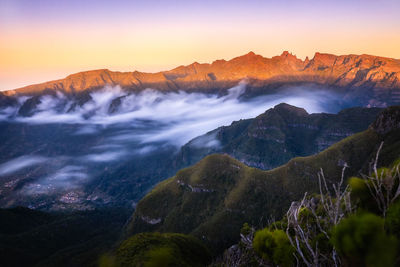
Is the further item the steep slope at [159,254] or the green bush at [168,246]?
the green bush at [168,246]

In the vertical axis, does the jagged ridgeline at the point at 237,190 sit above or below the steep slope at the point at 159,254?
below

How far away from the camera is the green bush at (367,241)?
3.32 m

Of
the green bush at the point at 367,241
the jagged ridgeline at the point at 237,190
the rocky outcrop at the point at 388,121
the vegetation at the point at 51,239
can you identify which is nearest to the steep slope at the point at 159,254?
the green bush at the point at 367,241

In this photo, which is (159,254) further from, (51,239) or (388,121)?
(51,239)

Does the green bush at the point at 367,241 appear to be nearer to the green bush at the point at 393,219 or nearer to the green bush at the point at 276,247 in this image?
the green bush at the point at 393,219

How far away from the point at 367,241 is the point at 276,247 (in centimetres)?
358

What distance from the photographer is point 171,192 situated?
136375 millimetres

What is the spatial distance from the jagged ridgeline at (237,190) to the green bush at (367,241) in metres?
98.3

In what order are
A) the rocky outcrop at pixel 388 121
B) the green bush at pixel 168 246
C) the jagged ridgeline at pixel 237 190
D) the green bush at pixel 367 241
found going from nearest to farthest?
the green bush at pixel 367 241
the green bush at pixel 168 246
the jagged ridgeline at pixel 237 190
the rocky outcrop at pixel 388 121

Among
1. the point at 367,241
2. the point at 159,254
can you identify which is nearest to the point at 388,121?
the point at 367,241

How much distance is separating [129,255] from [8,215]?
161 m

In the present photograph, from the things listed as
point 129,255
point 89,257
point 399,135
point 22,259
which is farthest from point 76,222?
point 399,135

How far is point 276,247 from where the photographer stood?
669cm

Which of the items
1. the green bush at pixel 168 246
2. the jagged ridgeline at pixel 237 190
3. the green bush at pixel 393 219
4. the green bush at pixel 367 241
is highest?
the green bush at pixel 367 241
